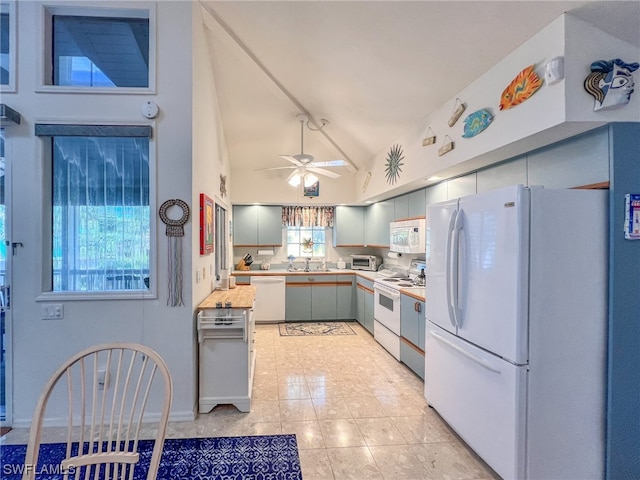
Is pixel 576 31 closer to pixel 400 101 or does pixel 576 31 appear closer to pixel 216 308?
pixel 400 101

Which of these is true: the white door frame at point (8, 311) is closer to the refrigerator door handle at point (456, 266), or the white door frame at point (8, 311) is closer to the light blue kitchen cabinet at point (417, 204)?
the refrigerator door handle at point (456, 266)

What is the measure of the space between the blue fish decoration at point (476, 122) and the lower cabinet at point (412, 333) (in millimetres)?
1598

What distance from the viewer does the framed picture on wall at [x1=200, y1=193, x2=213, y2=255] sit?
2918 millimetres

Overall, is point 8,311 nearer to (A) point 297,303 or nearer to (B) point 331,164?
(B) point 331,164

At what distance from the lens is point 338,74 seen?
327 centimetres

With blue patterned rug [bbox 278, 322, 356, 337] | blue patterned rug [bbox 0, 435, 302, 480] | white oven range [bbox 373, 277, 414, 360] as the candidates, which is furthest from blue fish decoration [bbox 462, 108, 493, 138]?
blue patterned rug [bbox 278, 322, 356, 337]

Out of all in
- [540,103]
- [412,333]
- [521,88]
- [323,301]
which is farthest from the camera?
[323,301]

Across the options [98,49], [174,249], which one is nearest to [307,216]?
[174,249]

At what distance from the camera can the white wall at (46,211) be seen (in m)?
2.52

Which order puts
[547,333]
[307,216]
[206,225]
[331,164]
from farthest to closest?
[307,216]
[331,164]
[206,225]
[547,333]

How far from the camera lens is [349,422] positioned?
8.53ft

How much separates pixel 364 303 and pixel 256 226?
235cm

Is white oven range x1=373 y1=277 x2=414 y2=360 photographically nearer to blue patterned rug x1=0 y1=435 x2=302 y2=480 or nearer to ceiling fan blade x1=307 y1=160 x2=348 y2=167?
ceiling fan blade x1=307 y1=160 x2=348 y2=167

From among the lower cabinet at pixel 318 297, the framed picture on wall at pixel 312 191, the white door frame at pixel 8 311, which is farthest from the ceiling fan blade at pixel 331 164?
the white door frame at pixel 8 311
